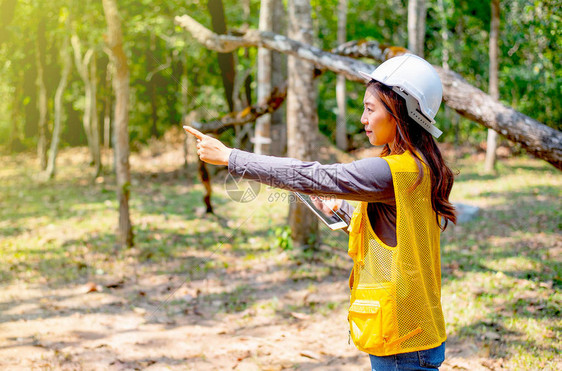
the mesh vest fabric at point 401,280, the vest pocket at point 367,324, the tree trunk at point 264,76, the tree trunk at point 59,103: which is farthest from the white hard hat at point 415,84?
the tree trunk at point 59,103

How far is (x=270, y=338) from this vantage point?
13.6 feet

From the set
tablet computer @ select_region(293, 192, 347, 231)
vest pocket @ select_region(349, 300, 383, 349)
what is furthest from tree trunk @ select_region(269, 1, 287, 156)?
vest pocket @ select_region(349, 300, 383, 349)

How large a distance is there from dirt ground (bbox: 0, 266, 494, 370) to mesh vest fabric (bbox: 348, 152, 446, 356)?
77.4 inches

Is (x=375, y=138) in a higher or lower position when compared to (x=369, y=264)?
higher

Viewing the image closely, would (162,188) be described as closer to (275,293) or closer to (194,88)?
(194,88)

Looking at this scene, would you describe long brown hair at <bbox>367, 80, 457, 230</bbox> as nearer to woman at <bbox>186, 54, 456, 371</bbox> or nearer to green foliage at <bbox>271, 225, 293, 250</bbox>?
woman at <bbox>186, 54, 456, 371</bbox>

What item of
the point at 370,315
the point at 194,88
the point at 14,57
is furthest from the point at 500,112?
the point at 14,57

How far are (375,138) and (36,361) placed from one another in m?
3.16

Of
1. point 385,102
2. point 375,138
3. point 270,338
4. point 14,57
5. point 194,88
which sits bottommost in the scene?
point 270,338

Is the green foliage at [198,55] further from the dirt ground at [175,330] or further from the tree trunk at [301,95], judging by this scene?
the dirt ground at [175,330]

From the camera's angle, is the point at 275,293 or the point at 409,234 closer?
the point at 409,234

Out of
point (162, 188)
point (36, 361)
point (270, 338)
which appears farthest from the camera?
point (162, 188)

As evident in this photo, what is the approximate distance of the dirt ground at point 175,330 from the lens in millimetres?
3656

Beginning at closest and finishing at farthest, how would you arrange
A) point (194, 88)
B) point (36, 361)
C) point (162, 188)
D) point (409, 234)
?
1. point (409, 234)
2. point (36, 361)
3. point (162, 188)
4. point (194, 88)
